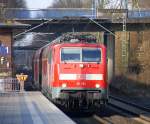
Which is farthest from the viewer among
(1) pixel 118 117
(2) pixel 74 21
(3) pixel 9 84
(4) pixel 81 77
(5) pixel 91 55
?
(2) pixel 74 21

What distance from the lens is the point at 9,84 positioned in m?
36.0

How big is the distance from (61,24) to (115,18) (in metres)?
4.84

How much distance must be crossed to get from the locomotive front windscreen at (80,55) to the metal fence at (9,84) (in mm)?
11043

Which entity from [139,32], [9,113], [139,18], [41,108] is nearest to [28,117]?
[9,113]

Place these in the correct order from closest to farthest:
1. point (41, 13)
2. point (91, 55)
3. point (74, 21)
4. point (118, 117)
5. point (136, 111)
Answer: point (91, 55) < point (118, 117) < point (136, 111) < point (74, 21) < point (41, 13)

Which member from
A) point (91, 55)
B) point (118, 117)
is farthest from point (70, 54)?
point (118, 117)

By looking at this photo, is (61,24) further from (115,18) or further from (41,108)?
(41,108)

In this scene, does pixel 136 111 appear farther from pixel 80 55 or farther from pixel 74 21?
pixel 74 21

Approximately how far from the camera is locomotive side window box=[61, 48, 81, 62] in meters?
25.1

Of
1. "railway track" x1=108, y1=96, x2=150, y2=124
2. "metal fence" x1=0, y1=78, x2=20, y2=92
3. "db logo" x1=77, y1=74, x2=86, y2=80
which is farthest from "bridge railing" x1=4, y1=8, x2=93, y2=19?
"db logo" x1=77, y1=74, x2=86, y2=80

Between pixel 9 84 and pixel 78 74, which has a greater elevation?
pixel 78 74

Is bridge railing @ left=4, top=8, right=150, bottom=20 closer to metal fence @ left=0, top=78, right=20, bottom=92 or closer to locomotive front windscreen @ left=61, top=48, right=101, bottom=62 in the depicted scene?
metal fence @ left=0, top=78, right=20, bottom=92

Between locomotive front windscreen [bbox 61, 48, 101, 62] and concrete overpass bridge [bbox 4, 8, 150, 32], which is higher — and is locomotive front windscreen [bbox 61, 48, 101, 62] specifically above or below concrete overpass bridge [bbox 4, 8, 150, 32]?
below

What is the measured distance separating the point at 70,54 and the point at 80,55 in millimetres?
436
